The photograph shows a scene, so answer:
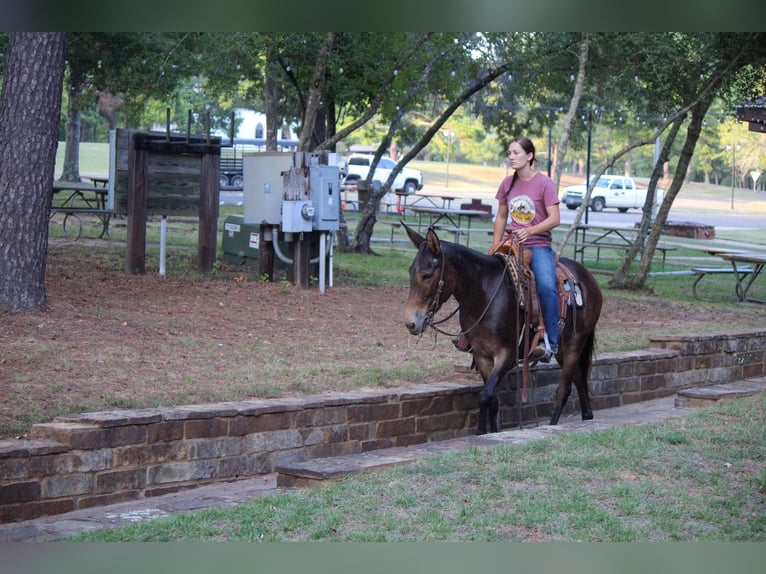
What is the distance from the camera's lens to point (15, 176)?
11.7m

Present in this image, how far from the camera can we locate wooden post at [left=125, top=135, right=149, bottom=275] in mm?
14984

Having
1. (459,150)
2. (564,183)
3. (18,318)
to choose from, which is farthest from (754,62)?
(459,150)

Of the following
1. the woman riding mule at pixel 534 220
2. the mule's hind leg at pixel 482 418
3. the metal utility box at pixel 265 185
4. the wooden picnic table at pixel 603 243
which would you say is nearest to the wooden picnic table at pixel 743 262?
the wooden picnic table at pixel 603 243

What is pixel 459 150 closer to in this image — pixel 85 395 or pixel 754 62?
pixel 754 62

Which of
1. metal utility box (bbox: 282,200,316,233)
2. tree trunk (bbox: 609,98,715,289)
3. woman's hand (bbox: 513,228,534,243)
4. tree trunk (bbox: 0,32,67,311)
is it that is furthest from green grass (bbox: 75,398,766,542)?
tree trunk (bbox: 609,98,715,289)

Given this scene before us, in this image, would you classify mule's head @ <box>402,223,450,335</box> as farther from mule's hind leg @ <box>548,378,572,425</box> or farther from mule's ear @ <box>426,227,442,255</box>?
mule's hind leg @ <box>548,378,572,425</box>

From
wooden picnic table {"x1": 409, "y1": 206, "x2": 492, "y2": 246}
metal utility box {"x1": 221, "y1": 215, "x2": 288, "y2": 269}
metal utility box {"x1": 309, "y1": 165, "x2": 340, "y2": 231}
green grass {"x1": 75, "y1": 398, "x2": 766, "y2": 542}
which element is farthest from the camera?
wooden picnic table {"x1": 409, "y1": 206, "x2": 492, "y2": 246}

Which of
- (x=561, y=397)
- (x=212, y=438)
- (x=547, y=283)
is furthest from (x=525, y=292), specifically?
(x=212, y=438)

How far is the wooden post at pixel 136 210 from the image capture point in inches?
590

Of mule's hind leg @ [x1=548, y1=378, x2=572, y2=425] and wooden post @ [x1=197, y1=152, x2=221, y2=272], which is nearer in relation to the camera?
mule's hind leg @ [x1=548, y1=378, x2=572, y2=425]

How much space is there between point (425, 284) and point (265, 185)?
6.83 meters

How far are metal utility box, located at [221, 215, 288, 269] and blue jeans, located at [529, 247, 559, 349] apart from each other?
720cm

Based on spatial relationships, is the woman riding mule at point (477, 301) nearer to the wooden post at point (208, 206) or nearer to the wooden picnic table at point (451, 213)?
the wooden post at point (208, 206)

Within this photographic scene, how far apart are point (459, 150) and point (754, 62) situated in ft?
252
